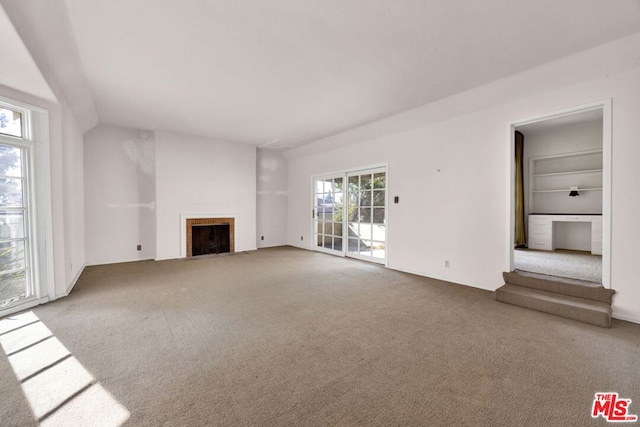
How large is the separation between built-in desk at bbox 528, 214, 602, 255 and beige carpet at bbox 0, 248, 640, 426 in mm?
3165

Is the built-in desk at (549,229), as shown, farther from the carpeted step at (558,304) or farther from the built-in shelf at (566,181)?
the carpeted step at (558,304)

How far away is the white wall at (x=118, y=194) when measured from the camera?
502 cm

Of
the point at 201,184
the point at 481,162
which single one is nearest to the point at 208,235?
the point at 201,184

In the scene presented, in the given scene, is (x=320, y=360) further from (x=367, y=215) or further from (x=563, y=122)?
(x=563, y=122)

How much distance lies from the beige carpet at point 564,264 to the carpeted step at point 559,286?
1.12 ft

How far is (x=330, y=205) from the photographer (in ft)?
21.1

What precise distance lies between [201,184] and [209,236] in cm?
124

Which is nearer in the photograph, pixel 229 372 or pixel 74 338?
pixel 229 372

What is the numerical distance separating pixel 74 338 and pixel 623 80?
223 inches

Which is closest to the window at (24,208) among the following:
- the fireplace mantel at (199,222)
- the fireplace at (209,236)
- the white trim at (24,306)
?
the white trim at (24,306)

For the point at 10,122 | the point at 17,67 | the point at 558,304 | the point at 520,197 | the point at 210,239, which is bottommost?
the point at 558,304

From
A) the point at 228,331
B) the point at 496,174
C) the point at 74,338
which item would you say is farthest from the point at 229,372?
the point at 496,174

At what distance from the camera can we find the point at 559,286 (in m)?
3.06

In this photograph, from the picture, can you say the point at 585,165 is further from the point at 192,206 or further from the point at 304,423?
the point at 192,206
